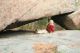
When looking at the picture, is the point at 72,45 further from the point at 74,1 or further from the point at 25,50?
the point at 74,1

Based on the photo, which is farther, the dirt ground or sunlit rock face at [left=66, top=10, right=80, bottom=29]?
→ sunlit rock face at [left=66, top=10, right=80, bottom=29]

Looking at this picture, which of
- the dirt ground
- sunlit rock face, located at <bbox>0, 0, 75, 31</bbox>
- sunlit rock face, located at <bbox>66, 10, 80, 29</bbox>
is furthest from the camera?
sunlit rock face, located at <bbox>66, 10, 80, 29</bbox>

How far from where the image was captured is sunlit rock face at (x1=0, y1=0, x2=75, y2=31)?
22.0ft

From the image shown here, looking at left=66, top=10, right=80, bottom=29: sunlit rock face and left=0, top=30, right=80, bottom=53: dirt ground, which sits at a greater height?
left=66, top=10, right=80, bottom=29: sunlit rock face

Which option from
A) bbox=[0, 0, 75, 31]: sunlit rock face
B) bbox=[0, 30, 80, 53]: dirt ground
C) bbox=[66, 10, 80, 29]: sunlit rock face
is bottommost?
bbox=[0, 30, 80, 53]: dirt ground

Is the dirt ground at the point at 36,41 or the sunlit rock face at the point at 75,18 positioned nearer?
the dirt ground at the point at 36,41

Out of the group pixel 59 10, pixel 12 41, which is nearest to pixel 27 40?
pixel 12 41

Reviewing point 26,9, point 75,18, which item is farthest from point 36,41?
point 75,18

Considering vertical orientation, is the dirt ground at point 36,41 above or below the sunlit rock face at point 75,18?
below

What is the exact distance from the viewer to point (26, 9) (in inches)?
274


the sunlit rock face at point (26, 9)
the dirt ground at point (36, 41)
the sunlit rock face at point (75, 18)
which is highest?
the sunlit rock face at point (26, 9)

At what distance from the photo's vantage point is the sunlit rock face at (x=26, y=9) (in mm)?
6691

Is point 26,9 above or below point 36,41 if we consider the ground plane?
above

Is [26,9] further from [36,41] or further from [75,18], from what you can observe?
[75,18]
